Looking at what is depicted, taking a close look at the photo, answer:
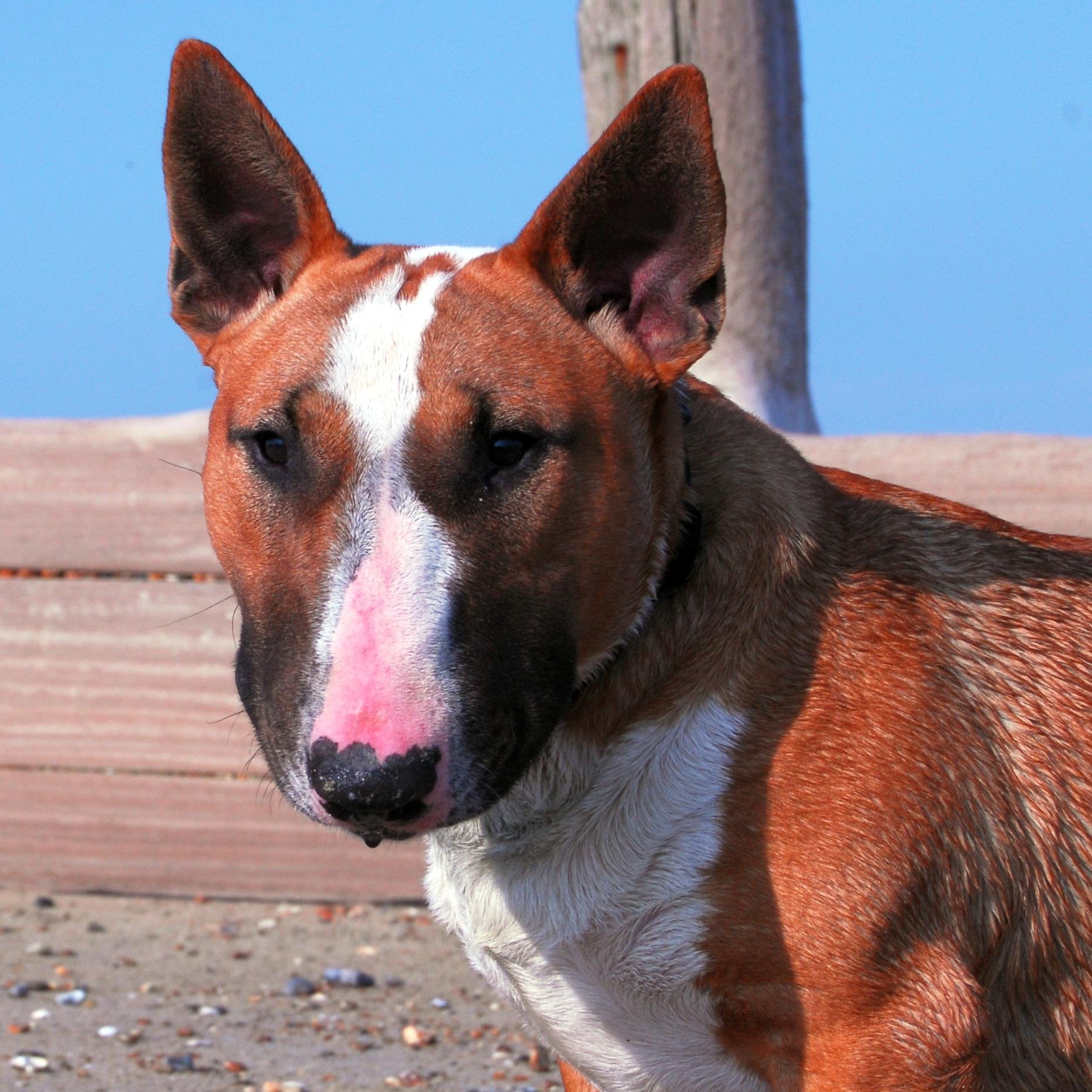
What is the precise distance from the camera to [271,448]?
200 cm

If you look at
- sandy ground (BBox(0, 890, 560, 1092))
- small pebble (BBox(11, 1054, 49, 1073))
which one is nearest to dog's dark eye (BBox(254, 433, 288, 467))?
sandy ground (BBox(0, 890, 560, 1092))

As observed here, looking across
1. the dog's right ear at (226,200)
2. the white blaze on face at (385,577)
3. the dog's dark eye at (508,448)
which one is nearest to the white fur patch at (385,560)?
the white blaze on face at (385,577)

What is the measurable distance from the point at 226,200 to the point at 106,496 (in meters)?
2.60

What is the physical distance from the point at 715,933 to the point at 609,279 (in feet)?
3.17

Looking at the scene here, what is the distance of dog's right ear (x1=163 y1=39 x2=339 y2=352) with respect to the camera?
7.23 ft

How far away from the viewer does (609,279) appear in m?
2.20

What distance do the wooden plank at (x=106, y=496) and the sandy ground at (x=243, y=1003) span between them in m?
1.13

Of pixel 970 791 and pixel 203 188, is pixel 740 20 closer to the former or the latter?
pixel 203 188

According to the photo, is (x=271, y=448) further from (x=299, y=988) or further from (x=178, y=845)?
(x=178, y=845)

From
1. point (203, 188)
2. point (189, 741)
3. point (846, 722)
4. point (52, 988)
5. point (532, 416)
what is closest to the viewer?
point (532, 416)

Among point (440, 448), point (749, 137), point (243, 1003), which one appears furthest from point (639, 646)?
point (749, 137)

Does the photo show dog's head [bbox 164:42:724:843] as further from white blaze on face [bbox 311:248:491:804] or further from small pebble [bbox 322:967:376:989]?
small pebble [bbox 322:967:376:989]

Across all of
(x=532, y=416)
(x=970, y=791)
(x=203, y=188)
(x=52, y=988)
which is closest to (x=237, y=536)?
(x=532, y=416)

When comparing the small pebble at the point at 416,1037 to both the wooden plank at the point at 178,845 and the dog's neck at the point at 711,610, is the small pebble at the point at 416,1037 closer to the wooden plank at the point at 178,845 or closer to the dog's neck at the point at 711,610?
the wooden plank at the point at 178,845
